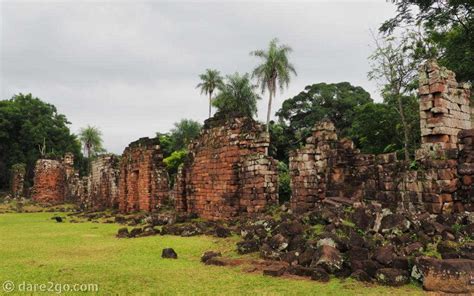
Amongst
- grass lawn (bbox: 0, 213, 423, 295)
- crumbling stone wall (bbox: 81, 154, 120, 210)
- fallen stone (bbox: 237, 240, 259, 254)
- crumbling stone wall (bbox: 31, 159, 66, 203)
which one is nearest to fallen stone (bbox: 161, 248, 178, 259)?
grass lawn (bbox: 0, 213, 423, 295)

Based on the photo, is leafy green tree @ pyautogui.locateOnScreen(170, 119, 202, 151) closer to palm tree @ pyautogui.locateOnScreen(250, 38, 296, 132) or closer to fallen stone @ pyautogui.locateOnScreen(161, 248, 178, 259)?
palm tree @ pyautogui.locateOnScreen(250, 38, 296, 132)

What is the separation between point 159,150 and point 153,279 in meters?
15.0

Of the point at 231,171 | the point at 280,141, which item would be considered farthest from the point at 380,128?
the point at 231,171

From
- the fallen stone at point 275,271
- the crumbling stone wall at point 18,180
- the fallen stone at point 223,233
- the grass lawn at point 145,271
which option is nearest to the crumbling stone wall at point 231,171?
the fallen stone at point 223,233

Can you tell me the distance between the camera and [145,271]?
6883 millimetres

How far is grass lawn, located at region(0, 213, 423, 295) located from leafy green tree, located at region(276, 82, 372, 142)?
33.6 m

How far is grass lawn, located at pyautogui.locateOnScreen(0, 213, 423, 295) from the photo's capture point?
5.58m

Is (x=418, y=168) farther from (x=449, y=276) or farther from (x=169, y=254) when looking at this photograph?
(x=169, y=254)

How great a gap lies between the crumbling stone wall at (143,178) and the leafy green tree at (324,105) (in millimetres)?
22671

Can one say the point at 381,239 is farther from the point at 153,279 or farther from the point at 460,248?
the point at 153,279

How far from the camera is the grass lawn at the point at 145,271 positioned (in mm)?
5582

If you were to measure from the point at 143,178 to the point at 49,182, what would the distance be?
60.9 feet

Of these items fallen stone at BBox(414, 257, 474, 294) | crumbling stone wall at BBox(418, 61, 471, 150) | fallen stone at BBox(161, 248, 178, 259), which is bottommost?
fallen stone at BBox(161, 248, 178, 259)

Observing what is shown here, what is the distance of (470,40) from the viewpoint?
1809 centimetres
